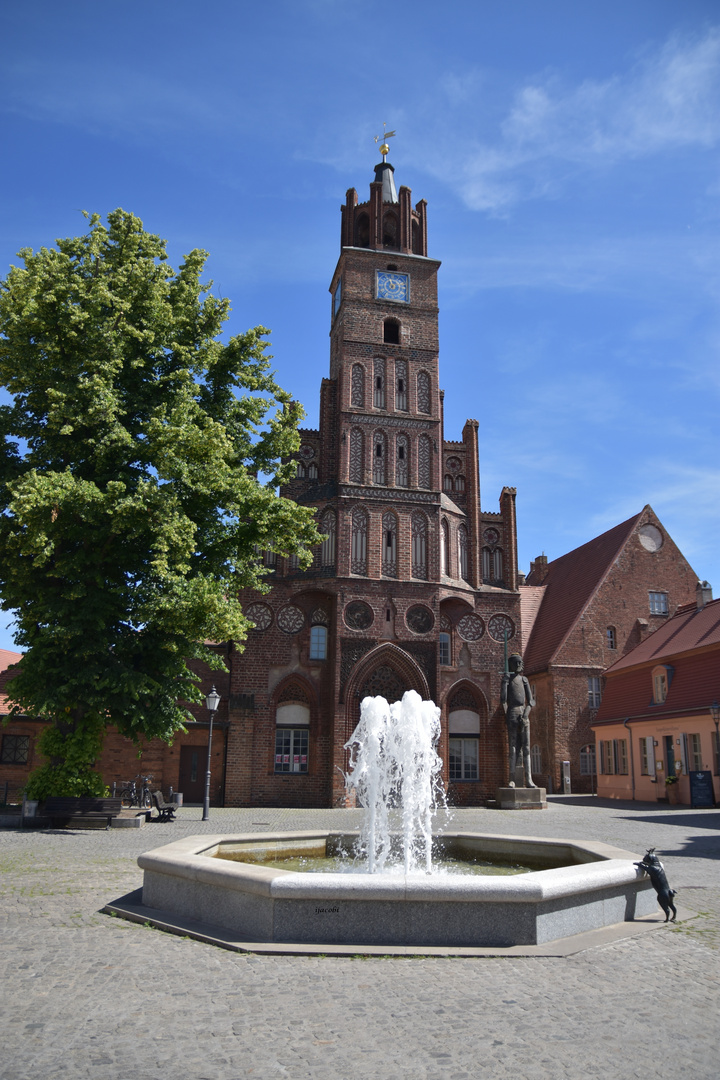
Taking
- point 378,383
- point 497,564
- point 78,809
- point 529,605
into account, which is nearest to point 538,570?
point 529,605

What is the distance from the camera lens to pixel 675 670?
98.3 feet

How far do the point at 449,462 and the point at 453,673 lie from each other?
28.8 feet

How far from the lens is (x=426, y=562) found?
31.7m

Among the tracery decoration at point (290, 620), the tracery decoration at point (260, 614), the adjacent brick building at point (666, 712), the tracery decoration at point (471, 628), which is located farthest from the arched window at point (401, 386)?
the adjacent brick building at point (666, 712)

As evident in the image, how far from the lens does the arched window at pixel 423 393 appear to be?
111 ft

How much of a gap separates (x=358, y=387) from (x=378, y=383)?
94 cm

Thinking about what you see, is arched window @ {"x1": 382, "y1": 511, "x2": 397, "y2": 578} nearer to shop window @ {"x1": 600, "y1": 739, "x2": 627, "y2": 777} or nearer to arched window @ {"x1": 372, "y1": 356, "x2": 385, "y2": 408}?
arched window @ {"x1": 372, "y1": 356, "x2": 385, "y2": 408}

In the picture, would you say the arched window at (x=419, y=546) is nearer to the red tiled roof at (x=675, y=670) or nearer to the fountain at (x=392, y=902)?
the red tiled roof at (x=675, y=670)

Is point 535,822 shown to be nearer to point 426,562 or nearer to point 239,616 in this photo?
point 239,616

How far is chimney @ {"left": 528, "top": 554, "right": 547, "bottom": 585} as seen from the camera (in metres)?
47.2

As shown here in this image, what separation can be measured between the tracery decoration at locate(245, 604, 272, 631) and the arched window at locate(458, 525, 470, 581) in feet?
26.0

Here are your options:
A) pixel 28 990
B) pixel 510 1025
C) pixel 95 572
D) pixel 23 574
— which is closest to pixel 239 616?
pixel 95 572

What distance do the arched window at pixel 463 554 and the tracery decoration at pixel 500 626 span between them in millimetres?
1977

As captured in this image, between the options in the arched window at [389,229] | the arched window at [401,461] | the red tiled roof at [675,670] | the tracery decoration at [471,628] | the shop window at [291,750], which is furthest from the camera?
the arched window at [389,229]
